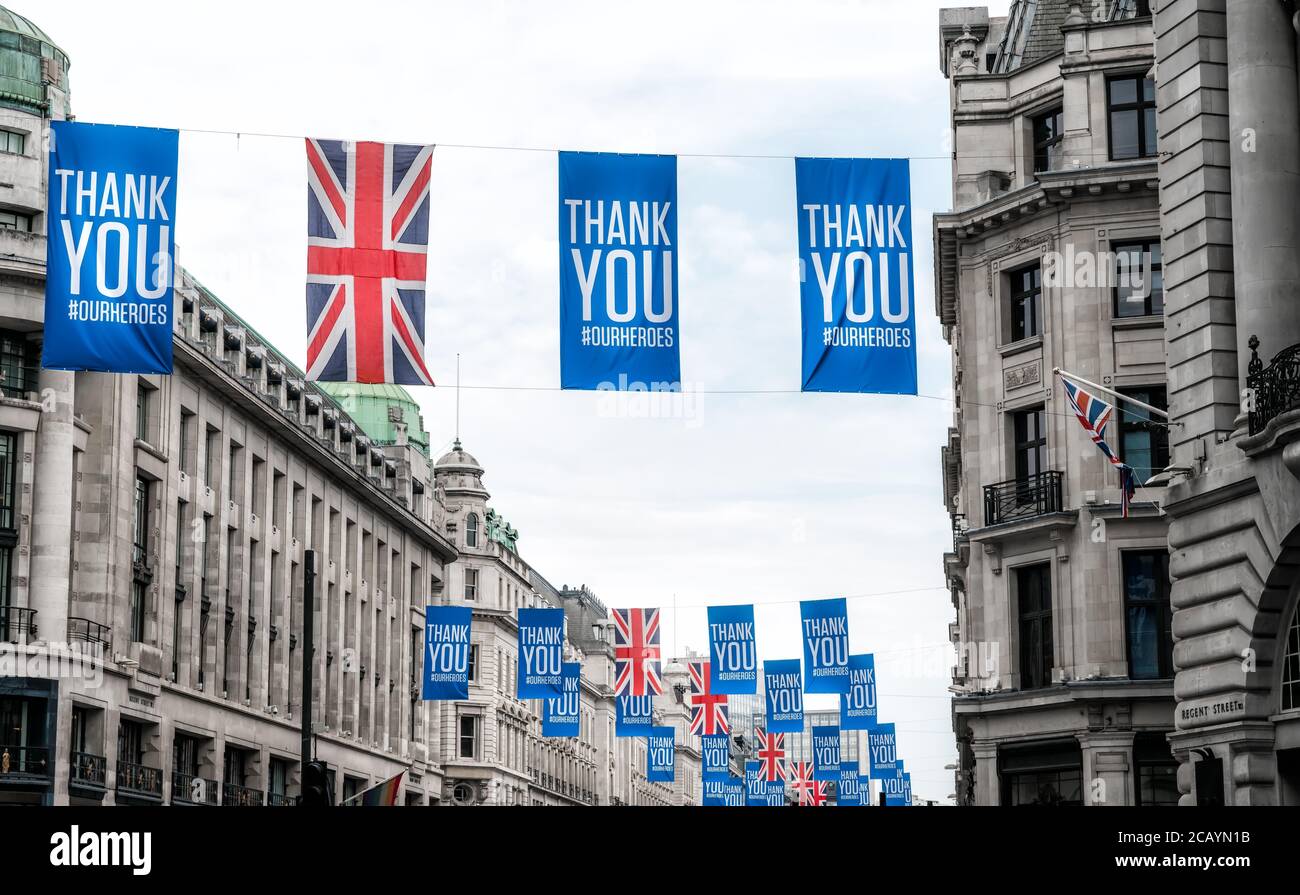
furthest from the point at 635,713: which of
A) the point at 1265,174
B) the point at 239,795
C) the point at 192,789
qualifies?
the point at 1265,174

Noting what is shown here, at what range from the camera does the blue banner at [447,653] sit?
5372 centimetres

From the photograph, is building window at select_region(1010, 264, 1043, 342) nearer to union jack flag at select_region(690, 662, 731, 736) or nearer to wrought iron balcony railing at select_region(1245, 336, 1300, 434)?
wrought iron balcony railing at select_region(1245, 336, 1300, 434)

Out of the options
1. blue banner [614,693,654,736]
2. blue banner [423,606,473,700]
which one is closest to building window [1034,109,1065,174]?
blue banner [423,606,473,700]

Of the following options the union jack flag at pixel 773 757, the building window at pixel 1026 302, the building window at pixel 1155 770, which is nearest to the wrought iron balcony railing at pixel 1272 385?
the building window at pixel 1155 770

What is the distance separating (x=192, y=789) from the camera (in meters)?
63.2

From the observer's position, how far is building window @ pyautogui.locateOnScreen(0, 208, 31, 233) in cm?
5572

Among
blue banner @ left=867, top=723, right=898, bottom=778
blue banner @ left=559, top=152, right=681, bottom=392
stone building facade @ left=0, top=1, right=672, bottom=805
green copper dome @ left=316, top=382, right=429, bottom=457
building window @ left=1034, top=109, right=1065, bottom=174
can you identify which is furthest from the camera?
green copper dome @ left=316, top=382, right=429, bottom=457

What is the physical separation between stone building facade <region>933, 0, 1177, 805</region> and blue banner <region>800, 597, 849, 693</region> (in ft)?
12.6

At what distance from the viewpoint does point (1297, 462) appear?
24.2 m

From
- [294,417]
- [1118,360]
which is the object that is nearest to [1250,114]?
[1118,360]

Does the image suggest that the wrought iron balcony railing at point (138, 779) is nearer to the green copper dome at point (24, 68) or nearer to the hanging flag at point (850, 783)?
the green copper dome at point (24, 68)

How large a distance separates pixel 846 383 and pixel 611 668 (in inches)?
5603
